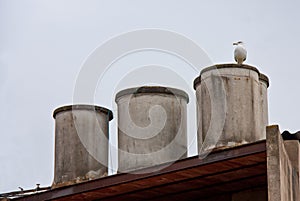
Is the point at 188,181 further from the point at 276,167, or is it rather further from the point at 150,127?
the point at 276,167

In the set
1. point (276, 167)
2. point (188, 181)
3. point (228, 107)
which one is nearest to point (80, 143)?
point (188, 181)

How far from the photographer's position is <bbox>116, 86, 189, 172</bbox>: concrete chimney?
18.5 meters

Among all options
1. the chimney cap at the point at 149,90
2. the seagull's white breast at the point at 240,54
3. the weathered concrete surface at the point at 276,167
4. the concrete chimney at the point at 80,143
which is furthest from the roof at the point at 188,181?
the seagull's white breast at the point at 240,54

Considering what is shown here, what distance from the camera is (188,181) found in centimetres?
1773

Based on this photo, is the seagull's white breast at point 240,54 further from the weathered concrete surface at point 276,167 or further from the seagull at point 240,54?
the weathered concrete surface at point 276,167

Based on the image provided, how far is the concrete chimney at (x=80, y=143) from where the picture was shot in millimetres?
19734

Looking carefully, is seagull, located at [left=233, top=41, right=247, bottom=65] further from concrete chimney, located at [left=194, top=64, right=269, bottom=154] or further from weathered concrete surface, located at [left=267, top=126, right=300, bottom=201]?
weathered concrete surface, located at [left=267, top=126, right=300, bottom=201]

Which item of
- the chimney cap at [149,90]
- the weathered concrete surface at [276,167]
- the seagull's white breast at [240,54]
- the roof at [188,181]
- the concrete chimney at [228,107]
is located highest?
the seagull's white breast at [240,54]

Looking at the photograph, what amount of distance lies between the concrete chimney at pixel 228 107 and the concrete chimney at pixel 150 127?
3.55 feet

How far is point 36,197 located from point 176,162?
3.21 metres

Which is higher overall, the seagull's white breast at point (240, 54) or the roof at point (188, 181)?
the seagull's white breast at point (240, 54)

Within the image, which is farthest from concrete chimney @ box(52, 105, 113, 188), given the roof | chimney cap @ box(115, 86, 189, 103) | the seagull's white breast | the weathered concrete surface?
the weathered concrete surface

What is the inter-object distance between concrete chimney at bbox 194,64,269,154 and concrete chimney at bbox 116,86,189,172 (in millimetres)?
1081

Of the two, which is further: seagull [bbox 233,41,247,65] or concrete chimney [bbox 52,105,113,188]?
concrete chimney [bbox 52,105,113,188]
